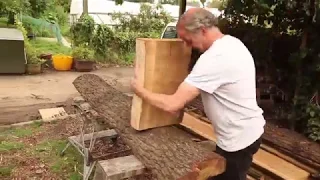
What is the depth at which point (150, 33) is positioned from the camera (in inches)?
471

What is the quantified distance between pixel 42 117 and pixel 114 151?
2058mm

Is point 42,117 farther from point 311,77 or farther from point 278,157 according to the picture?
point 311,77

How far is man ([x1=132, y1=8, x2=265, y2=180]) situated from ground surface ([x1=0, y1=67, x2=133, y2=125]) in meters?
4.38

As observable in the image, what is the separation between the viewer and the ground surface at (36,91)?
19.2 ft

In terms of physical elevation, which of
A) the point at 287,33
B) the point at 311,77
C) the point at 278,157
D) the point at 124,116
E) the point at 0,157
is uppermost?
the point at 287,33

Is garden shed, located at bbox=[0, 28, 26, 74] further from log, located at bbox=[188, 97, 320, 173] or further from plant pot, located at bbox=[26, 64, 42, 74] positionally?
log, located at bbox=[188, 97, 320, 173]

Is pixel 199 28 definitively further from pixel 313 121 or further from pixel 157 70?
pixel 313 121

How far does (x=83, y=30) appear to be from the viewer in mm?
10445

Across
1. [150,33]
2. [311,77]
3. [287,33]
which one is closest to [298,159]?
[311,77]

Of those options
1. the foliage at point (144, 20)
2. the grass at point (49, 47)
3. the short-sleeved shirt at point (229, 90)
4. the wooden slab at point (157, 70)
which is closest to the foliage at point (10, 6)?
the grass at point (49, 47)

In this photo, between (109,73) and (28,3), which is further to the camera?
(28,3)

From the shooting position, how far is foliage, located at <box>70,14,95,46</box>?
10398 mm

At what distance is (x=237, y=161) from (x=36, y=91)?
20.4 feet

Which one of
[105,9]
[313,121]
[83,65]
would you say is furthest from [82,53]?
[313,121]
